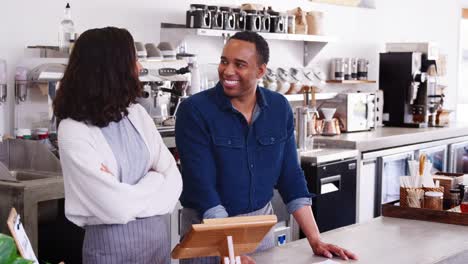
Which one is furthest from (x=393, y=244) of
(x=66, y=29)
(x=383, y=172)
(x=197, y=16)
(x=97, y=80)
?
(x=383, y=172)

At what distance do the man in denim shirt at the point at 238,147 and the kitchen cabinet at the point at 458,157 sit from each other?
4.45m

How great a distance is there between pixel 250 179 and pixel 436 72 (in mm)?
4719

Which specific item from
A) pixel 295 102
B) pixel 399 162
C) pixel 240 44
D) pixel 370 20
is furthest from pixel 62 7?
pixel 370 20

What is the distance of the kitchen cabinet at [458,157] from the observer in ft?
22.9

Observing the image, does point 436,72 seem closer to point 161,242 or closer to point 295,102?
point 295,102

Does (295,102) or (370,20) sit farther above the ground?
(370,20)

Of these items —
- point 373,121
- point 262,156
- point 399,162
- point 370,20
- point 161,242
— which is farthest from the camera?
point 370,20

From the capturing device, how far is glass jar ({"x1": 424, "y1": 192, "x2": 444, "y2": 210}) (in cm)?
315

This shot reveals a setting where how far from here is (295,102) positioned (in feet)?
20.9

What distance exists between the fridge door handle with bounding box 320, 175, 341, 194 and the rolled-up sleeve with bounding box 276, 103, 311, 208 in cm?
226

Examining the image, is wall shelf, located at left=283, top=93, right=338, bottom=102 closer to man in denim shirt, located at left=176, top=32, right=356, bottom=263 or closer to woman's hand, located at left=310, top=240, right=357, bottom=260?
man in denim shirt, located at left=176, top=32, right=356, bottom=263

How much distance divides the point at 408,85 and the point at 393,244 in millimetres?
4433

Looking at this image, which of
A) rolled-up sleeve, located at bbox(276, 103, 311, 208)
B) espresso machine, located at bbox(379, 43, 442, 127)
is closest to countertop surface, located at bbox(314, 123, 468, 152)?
espresso machine, located at bbox(379, 43, 442, 127)

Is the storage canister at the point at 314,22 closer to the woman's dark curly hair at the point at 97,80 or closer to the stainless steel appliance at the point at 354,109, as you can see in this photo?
the stainless steel appliance at the point at 354,109
